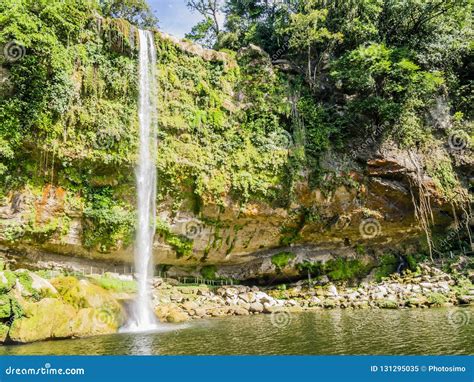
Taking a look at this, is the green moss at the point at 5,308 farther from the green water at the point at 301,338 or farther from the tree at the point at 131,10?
the tree at the point at 131,10

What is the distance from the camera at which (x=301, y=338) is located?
9.80 meters

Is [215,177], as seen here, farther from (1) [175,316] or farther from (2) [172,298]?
(1) [175,316]

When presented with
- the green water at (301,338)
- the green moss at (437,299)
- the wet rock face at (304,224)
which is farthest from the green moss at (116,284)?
the green moss at (437,299)

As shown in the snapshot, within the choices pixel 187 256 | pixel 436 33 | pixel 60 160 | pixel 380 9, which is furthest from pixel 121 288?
pixel 436 33

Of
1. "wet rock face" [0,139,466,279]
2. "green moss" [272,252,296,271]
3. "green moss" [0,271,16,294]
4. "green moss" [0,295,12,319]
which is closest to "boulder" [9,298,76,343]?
"green moss" [0,295,12,319]

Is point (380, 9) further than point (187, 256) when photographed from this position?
Yes

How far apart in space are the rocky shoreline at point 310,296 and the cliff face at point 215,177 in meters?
1.56

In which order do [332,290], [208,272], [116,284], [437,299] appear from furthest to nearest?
[208,272], [332,290], [116,284], [437,299]

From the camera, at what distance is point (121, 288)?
16.2 meters

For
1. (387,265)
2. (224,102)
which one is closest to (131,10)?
(224,102)

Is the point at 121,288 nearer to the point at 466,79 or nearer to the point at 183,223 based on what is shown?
the point at 183,223

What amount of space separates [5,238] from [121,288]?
471 centimetres

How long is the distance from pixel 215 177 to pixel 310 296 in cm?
735

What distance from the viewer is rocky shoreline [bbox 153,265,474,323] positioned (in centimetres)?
1594
